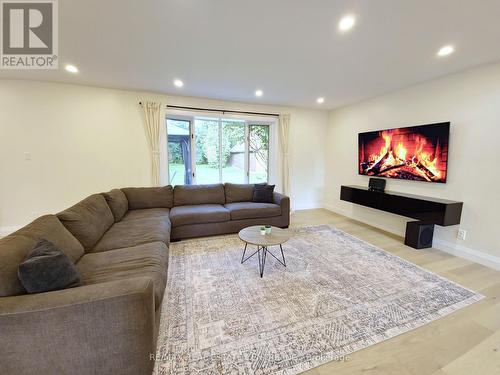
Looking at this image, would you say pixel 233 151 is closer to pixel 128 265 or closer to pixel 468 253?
pixel 128 265

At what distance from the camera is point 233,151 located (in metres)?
4.80

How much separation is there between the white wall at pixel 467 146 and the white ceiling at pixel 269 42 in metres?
0.24

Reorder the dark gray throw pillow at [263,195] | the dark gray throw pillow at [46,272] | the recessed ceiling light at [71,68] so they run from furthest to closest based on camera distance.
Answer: the dark gray throw pillow at [263,195], the recessed ceiling light at [71,68], the dark gray throw pillow at [46,272]

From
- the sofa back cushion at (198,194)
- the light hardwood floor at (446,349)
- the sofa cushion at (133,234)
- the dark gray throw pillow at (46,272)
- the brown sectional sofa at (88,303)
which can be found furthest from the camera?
the sofa back cushion at (198,194)

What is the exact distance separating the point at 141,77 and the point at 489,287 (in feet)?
16.5

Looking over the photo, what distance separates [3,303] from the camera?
1019mm

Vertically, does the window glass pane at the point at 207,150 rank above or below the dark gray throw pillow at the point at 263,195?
above

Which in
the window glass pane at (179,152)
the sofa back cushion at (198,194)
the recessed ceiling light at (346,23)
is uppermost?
the recessed ceiling light at (346,23)

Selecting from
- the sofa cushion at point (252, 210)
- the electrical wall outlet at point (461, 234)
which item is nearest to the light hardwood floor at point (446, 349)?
the electrical wall outlet at point (461, 234)

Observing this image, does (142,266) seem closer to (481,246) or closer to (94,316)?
(94,316)

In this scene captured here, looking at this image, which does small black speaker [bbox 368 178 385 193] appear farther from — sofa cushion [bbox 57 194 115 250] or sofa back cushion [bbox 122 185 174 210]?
sofa cushion [bbox 57 194 115 250]

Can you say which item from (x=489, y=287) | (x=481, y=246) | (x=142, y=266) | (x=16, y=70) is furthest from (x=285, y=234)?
(x=16, y=70)

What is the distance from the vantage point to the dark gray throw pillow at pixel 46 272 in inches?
A: 44.8

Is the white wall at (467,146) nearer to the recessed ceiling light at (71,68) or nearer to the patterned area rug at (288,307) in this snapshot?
the patterned area rug at (288,307)
